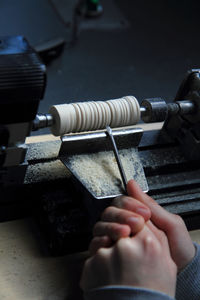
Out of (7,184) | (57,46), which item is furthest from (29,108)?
(57,46)

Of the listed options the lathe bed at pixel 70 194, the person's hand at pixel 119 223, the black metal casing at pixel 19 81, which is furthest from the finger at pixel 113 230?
the black metal casing at pixel 19 81

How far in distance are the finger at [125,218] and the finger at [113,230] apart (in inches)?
0.4

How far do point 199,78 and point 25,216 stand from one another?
1.49 ft

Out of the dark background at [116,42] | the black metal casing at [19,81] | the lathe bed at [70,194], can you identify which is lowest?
the dark background at [116,42]

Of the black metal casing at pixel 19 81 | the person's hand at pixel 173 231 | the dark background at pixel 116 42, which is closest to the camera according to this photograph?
the black metal casing at pixel 19 81

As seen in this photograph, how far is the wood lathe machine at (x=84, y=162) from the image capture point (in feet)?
2.44

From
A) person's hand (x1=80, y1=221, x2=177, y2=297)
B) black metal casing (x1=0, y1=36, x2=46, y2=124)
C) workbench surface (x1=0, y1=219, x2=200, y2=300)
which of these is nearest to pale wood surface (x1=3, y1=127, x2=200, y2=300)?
workbench surface (x1=0, y1=219, x2=200, y2=300)

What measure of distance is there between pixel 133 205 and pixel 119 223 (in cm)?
4

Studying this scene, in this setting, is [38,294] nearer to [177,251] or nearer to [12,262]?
[12,262]

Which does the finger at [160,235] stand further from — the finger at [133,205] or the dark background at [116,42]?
the dark background at [116,42]

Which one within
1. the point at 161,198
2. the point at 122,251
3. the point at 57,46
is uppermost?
the point at 122,251

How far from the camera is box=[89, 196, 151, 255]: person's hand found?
66 centimetres

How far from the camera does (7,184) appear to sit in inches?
31.3

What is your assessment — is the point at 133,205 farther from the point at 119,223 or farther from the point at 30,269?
the point at 30,269
